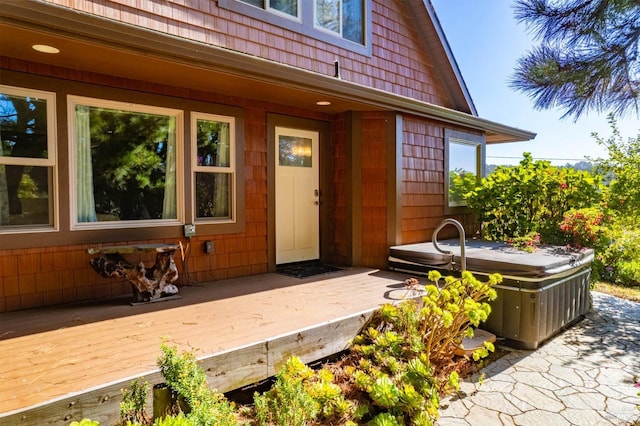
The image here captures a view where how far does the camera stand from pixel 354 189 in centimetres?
571

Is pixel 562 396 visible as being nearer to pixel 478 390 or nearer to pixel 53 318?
pixel 478 390

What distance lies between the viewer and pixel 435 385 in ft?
9.45

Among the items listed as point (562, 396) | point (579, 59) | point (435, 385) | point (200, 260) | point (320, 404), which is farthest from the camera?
point (579, 59)

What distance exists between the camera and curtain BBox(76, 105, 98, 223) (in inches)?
150

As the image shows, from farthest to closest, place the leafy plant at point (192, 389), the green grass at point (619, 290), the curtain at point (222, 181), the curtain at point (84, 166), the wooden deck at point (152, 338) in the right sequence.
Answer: the green grass at point (619, 290) → the curtain at point (222, 181) → the curtain at point (84, 166) → the wooden deck at point (152, 338) → the leafy plant at point (192, 389)

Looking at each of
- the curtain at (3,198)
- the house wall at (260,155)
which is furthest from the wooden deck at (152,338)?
the curtain at (3,198)

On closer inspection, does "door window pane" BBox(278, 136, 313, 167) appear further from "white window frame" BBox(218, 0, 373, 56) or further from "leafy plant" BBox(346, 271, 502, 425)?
"leafy plant" BBox(346, 271, 502, 425)

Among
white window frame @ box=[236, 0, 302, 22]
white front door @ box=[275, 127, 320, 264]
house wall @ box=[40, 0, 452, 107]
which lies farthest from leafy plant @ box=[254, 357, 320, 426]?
white window frame @ box=[236, 0, 302, 22]

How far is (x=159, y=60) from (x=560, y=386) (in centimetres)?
446

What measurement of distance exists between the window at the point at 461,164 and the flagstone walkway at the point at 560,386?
118 inches

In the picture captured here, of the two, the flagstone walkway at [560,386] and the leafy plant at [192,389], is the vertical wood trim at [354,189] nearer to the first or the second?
the flagstone walkway at [560,386]

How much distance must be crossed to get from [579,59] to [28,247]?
7.34 meters

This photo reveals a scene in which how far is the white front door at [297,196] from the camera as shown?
547 centimetres

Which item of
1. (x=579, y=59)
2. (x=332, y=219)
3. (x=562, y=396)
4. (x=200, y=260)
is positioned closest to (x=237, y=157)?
(x=200, y=260)
